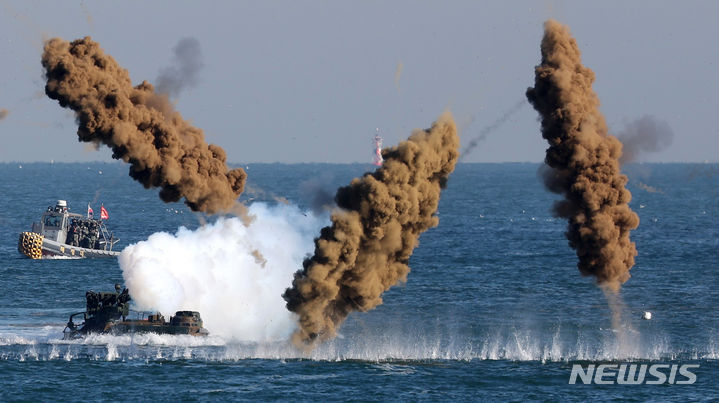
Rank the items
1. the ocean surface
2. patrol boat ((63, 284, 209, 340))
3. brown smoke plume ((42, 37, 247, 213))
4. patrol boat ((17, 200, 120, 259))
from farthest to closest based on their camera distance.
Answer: patrol boat ((17, 200, 120, 259)) → patrol boat ((63, 284, 209, 340)) → the ocean surface → brown smoke plume ((42, 37, 247, 213))

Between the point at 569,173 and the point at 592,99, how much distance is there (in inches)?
191

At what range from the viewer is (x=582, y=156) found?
75.0 metres

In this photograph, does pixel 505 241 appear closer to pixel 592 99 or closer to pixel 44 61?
pixel 592 99

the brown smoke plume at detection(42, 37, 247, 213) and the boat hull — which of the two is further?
the boat hull

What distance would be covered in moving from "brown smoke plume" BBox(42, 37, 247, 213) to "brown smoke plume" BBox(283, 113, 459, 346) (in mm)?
7415

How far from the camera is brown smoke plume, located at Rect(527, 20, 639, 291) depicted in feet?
247

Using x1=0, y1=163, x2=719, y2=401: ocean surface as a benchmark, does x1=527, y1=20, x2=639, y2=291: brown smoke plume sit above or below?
above

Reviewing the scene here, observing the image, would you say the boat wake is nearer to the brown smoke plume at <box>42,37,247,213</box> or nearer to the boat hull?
the brown smoke plume at <box>42,37,247,213</box>

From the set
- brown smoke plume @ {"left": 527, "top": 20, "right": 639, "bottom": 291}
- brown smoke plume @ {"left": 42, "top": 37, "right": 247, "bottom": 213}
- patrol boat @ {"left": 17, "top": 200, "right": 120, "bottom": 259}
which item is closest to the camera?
brown smoke plume @ {"left": 42, "top": 37, "right": 247, "bottom": 213}

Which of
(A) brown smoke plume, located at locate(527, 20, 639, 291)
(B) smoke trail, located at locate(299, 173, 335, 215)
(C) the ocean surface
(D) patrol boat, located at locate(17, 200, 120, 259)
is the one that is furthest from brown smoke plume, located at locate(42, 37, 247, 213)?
(D) patrol boat, located at locate(17, 200, 120, 259)

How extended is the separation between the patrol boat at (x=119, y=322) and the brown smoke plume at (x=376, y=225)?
14680 millimetres

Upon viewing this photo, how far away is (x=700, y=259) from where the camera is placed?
6048 inches

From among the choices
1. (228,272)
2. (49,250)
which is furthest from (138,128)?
(49,250)

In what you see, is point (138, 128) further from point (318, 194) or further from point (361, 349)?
point (361, 349)
